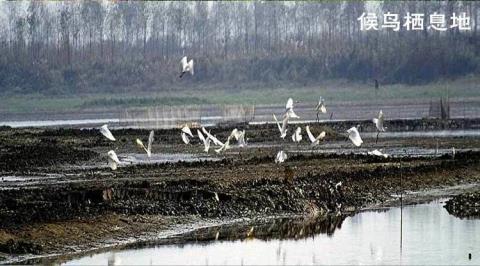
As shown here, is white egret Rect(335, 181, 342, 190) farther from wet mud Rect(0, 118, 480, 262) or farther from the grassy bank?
the grassy bank

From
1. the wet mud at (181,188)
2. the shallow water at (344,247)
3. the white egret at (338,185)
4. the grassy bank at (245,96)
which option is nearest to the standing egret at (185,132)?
the wet mud at (181,188)

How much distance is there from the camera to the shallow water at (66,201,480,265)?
22906 mm

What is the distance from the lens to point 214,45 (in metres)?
130

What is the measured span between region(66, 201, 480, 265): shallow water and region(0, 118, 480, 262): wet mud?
32.2 inches

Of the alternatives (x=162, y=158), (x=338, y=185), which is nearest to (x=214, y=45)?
(x=162, y=158)

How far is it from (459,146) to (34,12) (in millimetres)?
82495

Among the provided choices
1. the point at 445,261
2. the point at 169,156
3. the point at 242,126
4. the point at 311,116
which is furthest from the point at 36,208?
the point at 311,116

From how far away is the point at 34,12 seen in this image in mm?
124312

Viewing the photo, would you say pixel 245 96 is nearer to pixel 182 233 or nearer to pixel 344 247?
pixel 182 233

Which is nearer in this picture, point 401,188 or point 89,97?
point 401,188

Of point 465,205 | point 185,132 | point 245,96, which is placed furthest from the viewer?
point 245,96

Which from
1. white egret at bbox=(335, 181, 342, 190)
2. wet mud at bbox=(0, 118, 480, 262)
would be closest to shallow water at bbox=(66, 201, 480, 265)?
wet mud at bbox=(0, 118, 480, 262)

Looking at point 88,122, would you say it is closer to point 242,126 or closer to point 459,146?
point 242,126

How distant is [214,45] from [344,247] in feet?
349
